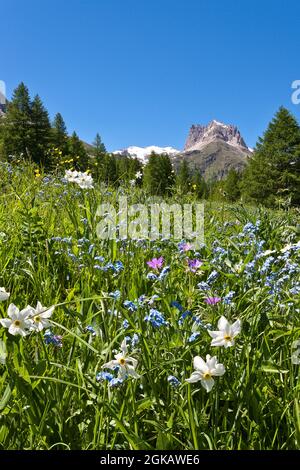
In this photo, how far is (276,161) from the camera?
139ft

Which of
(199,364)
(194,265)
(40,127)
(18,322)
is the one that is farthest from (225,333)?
(40,127)

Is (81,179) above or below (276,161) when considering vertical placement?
below

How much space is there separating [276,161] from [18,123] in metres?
29.4

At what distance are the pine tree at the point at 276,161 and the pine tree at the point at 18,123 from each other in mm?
24374

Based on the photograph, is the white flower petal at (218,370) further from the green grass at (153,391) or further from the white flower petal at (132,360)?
the white flower petal at (132,360)

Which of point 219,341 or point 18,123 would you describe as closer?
point 219,341

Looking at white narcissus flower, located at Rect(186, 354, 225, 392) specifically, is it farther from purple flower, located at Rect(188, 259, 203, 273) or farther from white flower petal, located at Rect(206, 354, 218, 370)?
purple flower, located at Rect(188, 259, 203, 273)

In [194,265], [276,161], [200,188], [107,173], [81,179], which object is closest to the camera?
[194,265]

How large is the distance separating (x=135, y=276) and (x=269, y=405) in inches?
43.5

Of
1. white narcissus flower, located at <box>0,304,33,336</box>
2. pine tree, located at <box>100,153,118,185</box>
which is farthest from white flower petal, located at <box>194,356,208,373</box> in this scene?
pine tree, located at <box>100,153,118,185</box>

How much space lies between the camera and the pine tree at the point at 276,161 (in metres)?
41.0

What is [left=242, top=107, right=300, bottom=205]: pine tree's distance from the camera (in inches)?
1614

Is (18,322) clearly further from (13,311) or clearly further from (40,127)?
(40,127)

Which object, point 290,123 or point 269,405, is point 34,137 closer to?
point 290,123
